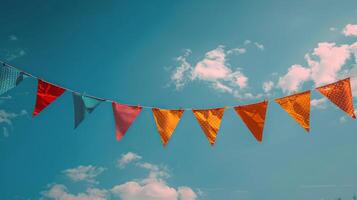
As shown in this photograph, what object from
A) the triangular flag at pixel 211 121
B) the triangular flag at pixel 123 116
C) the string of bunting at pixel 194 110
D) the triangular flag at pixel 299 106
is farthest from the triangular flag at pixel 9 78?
the triangular flag at pixel 299 106

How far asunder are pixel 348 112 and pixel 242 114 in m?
2.47

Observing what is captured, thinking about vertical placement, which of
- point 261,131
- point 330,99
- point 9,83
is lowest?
point 261,131

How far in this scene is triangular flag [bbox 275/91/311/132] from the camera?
8.77m

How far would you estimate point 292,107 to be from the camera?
895cm

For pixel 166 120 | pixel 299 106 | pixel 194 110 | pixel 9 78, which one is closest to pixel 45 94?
pixel 9 78

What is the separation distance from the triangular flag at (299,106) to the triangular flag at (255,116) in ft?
1.59

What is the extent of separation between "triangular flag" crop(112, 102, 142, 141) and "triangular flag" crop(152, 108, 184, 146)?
0.52 m

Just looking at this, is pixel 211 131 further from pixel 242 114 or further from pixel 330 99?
pixel 330 99

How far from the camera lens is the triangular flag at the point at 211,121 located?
9.55 meters

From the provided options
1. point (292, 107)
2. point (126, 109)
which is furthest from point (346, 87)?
point (126, 109)

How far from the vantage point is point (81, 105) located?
9.19 meters

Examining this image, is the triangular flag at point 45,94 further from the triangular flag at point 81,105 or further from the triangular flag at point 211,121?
the triangular flag at point 211,121

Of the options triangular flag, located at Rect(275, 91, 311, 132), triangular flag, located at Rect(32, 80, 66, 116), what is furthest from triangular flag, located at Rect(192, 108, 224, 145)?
triangular flag, located at Rect(32, 80, 66, 116)

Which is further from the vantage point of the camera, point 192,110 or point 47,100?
point 192,110
